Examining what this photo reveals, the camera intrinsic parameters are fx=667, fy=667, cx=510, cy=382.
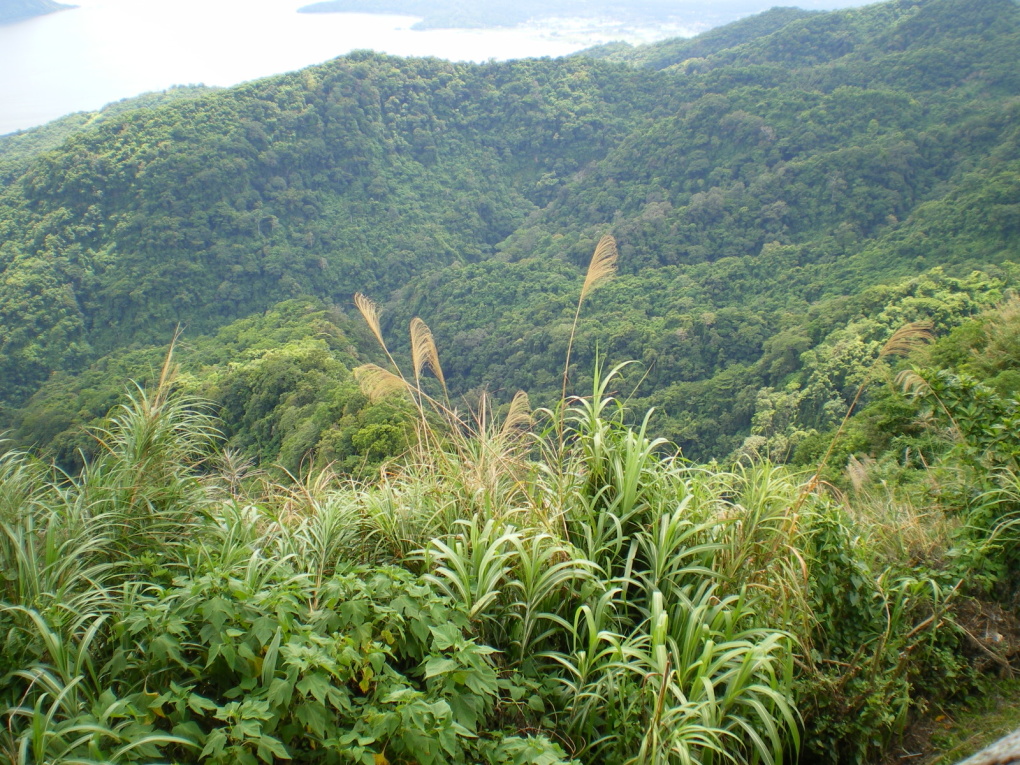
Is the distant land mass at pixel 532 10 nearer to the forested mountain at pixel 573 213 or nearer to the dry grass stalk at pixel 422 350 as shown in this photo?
the forested mountain at pixel 573 213

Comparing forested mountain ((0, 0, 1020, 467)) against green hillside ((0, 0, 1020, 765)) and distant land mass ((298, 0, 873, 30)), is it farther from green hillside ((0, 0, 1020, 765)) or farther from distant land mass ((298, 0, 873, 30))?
distant land mass ((298, 0, 873, 30))

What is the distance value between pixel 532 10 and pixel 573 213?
1948 inches

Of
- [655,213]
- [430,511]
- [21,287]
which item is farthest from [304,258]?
[430,511]

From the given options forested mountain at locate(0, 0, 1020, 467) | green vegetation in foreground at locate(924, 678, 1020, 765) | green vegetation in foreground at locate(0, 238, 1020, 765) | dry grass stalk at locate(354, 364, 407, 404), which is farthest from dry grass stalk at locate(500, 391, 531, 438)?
forested mountain at locate(0, 0, 1020, 467)

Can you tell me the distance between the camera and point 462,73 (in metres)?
48.2

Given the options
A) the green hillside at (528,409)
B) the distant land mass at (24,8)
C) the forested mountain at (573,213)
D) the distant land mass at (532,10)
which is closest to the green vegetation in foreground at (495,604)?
the green hillside at (528,409)

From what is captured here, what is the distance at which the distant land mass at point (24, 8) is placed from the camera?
51.9 meters

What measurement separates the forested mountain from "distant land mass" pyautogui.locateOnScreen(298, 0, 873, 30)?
2872 centimetres

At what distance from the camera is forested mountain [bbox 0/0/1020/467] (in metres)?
21.5

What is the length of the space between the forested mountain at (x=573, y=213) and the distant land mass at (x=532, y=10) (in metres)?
28.7

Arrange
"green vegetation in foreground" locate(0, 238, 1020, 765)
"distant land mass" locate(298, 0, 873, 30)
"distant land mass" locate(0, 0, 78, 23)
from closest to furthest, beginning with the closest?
1. "green vegetation in foreground" locate(0, 238, 1020, 765)
2. "distant land mass" locate(0, 0, 78, 23)
3. "distant land mass" locate(298, 0, 873, 30)

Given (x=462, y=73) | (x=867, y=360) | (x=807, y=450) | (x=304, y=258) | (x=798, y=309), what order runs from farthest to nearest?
1. (x=462, y=73)
2. (x=304, y=258)
3. (x=798, y=309)
4. (x=867, y=360)
5. (x=807, y=450)

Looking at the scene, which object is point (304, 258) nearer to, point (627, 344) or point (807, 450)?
point (627, 344)

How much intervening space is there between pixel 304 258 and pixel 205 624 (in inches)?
1416
